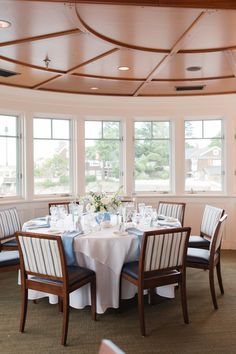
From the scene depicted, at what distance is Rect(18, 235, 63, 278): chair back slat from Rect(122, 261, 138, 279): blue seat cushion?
0.69 meters

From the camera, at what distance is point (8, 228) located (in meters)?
4.85

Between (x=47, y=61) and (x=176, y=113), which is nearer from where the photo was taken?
(x=47, y=61)

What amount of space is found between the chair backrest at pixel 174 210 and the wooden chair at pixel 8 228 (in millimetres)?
2216

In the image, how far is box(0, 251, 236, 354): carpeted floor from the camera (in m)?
2.97

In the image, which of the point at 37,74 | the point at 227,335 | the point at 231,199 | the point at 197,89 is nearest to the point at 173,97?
the point at 197,89

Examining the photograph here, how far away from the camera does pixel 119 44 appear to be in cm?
359

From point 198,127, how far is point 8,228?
3965mm

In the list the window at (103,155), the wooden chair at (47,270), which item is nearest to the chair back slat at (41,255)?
the wooden chair at (47,270)

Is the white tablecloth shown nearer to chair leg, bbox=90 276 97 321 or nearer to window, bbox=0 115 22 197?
chair leg, bbox=90 276 97 321

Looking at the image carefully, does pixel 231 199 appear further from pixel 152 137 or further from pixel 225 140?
pixel 152 137

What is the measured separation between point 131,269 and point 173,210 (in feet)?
6.93

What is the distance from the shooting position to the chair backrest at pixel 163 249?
317 centimetres

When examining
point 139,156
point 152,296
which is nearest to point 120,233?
point 152,296

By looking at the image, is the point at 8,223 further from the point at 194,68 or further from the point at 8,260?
the point at 194,68
